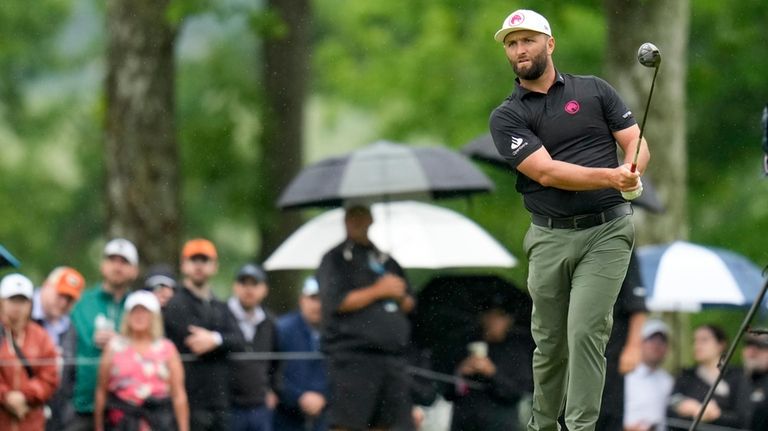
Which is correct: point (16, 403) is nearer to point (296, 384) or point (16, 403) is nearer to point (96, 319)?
point (96, 319)

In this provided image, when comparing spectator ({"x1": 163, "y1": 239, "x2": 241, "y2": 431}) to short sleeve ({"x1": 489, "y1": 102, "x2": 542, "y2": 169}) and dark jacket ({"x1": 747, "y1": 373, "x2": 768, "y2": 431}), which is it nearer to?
dark jacket ({"x1": 747, "y1": 373, "x2": 768, "y2": 431})

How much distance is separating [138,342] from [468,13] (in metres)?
17.6

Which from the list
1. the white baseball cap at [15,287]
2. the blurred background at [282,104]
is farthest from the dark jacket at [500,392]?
the white baseball cap at [15,287]

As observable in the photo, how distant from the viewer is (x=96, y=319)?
13.3m

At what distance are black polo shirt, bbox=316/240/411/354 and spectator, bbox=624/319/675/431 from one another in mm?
2455

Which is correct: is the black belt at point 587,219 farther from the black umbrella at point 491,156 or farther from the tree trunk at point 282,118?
the tree trunk at point 282,118

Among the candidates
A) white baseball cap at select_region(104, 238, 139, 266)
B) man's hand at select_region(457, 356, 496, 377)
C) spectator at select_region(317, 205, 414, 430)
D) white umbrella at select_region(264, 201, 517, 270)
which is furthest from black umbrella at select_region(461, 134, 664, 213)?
white baseball cap at select_region(104, 238, 139, 266)

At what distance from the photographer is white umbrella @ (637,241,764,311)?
14.6 m

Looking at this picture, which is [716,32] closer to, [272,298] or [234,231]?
[272,298]

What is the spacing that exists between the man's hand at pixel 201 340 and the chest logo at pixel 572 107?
489cm

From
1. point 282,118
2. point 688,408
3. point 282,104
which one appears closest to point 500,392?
point 688,408

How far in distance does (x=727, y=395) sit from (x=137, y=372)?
15.5ft

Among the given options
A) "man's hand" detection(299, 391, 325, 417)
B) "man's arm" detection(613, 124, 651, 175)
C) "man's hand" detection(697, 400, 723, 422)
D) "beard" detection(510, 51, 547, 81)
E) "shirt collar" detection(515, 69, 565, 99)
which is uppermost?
"beard" detection(510, 51, 547, 81)

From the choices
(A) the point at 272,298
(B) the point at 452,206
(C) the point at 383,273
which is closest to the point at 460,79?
(B) the point at 452,206
